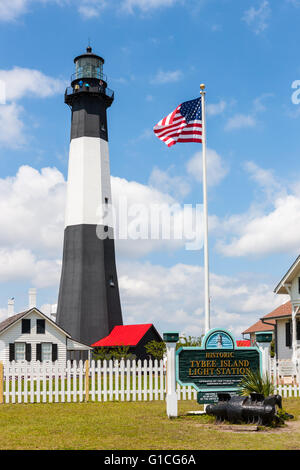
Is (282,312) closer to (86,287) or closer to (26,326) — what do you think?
(86,287)

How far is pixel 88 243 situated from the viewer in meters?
43.0

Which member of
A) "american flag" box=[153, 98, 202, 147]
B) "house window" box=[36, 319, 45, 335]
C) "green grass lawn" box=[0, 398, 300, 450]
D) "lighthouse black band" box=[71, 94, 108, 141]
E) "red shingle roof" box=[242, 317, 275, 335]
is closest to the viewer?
"green grass lawn" box=[0, 398, 300, 450]

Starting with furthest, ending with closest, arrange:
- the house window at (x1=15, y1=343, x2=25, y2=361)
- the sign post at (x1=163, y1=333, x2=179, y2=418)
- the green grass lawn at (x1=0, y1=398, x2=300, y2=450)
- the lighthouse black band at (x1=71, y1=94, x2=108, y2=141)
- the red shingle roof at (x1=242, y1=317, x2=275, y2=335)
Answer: the red shingle roof at (x1=242, y1=317, x2=275, y2=335), the lighthouse black band at (x1=71, y1=94, x2=108, y2=141), the house window at (x1=15, y1=343, x2=25, y2=361), the sign post at (x1=163, y1=333, x2=179, y2=418), the green grass lawn at (x1=0, y1=398, x2=300, y2=450)

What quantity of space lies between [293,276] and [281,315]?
5.71 meters

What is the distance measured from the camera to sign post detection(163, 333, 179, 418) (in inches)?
573

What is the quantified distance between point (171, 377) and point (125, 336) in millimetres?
28857

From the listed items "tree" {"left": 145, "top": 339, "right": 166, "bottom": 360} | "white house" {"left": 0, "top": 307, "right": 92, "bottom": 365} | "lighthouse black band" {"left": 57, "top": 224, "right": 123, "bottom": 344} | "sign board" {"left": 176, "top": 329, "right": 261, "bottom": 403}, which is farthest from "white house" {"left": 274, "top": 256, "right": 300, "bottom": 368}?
"sign board" {"left": 176, "top": 329, "right": 261, "bottom": 403}

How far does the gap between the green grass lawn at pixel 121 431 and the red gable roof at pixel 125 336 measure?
2576 centimetres

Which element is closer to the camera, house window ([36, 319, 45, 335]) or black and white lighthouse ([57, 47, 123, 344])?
house window ([36, 319, 45, 335])

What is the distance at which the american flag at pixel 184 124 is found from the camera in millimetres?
17188

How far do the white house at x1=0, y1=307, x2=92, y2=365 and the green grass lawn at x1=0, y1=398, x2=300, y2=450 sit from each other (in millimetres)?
23902

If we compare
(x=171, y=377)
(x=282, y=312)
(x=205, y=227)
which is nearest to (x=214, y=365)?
(x=171, y=377)

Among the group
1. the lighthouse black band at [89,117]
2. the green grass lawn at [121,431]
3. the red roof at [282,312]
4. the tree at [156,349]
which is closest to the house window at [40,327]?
the tree at [156,349]

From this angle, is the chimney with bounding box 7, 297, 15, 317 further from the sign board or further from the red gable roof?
the sign board
